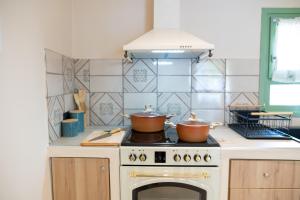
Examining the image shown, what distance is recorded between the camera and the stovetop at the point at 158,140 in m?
1.43

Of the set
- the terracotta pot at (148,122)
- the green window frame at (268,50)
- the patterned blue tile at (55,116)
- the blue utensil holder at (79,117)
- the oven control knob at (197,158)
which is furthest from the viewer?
the green window frame at (268,50)

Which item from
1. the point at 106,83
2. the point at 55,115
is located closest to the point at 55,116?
the point at 55,115

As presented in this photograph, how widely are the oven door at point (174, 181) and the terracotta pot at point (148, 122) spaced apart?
0.33 meters

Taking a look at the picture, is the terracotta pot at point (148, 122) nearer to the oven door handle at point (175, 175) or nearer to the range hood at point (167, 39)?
the oven door handle at point (175, 175)

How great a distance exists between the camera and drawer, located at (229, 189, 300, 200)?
1442mm

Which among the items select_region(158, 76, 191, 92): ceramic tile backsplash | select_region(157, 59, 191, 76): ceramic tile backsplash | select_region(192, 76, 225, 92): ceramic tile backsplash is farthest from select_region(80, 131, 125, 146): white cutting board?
select_region(192, 76, 225, 92): ceramic tile backsplash

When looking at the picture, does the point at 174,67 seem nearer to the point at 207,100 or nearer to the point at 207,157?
the point at 207,100

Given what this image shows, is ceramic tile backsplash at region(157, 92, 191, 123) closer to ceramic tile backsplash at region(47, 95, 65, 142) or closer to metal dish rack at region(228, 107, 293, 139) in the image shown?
metal dish rack at region(228, 107, 293, 139)

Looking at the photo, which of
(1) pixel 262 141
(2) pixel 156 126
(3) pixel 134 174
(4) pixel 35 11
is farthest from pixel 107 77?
(1) pixel 262 141

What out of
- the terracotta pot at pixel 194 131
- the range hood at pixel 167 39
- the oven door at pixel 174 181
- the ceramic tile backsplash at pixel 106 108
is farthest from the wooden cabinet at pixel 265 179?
the ceramic tile backsplash at pixel 106 108

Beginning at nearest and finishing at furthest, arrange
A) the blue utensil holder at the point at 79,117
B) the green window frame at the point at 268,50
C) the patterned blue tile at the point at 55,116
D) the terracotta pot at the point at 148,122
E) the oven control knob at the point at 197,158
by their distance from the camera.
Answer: the oven control knob at the point at 197,158, the patterned blue tile at the point at 55,116, the terracotta pot at the point at 148,122, the blue utensil holder at the point at 79,117, the green window frame at the point at 268,50

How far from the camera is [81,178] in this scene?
147 cm

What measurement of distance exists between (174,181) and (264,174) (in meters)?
0.59

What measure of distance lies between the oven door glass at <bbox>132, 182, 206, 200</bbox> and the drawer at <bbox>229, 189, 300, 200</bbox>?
230 millimetres
